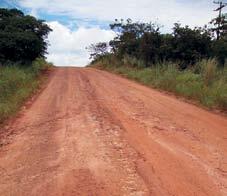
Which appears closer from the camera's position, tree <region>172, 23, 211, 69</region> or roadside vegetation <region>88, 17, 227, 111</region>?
roadside vegetation <region>88, 17, 227, 111</region>

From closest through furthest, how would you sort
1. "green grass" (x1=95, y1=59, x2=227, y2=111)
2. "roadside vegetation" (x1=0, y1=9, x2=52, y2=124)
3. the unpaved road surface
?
the unpaved road surface → "green grass" (x1=95, y1=59, x2=227, y2=111) → "roadside vegetation" (x1=0, y1=9, x2=52, y2=124)

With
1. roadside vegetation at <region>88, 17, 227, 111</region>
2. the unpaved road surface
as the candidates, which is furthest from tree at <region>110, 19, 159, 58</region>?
the unpaved road surface

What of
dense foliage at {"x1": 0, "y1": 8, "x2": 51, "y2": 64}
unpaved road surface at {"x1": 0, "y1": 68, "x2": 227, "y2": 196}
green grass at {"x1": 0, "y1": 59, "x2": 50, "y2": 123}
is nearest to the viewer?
unpaved road surface at {"x1": 0, "y1": 68, "x2": 227, "y2": 196}

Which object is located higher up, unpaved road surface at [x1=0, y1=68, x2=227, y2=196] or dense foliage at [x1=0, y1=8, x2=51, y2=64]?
dense foliage at [x1=0, y1=8, x2=51, y2=64]

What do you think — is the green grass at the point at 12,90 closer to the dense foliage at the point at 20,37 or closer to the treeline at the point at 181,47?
the dense foliage at the point at 20,37

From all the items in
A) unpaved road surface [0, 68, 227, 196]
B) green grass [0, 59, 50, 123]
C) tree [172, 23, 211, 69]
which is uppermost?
tree [172, 23, 211, 69]

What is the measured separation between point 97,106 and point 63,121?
202cm

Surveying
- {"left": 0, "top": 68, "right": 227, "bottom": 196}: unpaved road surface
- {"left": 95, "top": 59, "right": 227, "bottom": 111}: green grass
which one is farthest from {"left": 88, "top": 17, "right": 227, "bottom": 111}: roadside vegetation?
{"left": 0, "top": 68, "right": 227, "bottom": 196}: unpaved road surface

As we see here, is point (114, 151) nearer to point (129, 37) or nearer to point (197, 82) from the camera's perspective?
point (197, 82)

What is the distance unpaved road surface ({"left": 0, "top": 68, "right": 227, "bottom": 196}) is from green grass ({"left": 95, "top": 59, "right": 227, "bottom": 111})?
1.66 metres

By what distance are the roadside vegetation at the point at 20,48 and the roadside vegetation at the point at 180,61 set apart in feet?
17.5

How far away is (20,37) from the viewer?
21.1 m

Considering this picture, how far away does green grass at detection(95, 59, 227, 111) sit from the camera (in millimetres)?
12656

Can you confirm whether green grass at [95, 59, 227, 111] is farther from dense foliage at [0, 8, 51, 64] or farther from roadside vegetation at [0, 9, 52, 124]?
dense foliage at [0, 8, 51, 64]
